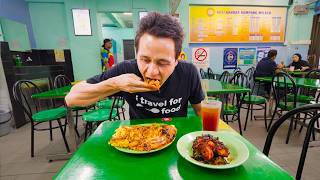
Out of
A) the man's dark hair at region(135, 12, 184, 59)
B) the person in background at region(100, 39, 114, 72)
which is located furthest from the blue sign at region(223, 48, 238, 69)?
the man's dark hair at region(135, 12, 184, 59)

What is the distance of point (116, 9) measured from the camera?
5301 millimetres

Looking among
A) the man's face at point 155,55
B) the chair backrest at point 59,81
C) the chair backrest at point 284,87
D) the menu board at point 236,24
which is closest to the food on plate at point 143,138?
the man's face at point 155,55

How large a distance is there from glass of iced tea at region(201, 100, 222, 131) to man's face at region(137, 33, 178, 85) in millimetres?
304

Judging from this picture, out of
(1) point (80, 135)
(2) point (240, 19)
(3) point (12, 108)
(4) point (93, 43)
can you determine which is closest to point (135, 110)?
(1) point (80, 135)

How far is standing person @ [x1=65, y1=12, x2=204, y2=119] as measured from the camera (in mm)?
906

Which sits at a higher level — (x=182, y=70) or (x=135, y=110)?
(x=182, y=70)

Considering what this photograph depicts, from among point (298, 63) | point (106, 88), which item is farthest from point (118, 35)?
point (106, 88)

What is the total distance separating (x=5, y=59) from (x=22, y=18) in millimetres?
2394

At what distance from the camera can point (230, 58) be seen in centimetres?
583

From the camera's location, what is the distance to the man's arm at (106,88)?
0.91 m

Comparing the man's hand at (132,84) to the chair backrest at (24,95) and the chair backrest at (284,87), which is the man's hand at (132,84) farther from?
the chair backrest at (284,87)

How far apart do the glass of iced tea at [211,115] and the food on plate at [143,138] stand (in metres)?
0.20

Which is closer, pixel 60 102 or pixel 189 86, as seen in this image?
pixel 189 86

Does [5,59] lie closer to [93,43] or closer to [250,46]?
[93,43]
